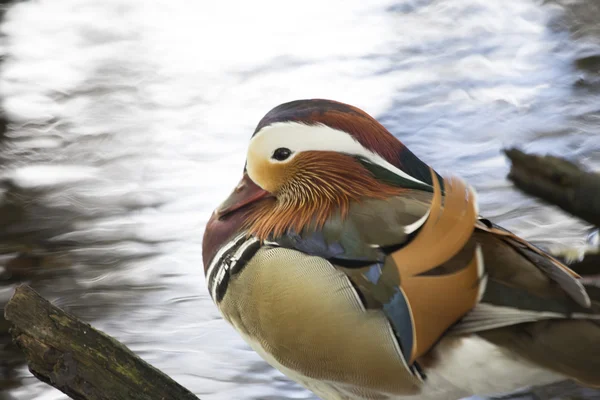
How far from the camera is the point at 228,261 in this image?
49.4 inches

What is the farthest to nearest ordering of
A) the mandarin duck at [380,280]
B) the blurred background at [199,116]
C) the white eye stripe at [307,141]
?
the blurred background at [199,116] → the white eye stripe at [307,141] → the mandarin duck at [380,280]

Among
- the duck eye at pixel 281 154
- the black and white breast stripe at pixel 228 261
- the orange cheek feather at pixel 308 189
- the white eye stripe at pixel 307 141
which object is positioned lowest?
the black and white breast stripe at pixel 228 261

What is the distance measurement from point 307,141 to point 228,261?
205 mm

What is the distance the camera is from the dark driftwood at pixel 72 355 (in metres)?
1.13

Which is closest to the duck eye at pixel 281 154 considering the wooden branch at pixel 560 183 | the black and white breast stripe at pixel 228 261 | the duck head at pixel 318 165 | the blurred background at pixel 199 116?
the duck head at pixel 318 165

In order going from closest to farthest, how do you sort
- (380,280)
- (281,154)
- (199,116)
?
(380,280), (281,154), (199,116)

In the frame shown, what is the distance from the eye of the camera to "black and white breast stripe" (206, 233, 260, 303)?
1.23 metres

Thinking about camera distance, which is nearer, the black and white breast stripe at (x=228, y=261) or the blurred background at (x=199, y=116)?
the black and white breast stripe at (x=228, y=261)

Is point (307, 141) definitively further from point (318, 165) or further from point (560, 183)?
point (560, 183)

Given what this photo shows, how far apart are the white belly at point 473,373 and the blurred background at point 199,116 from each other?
583mm

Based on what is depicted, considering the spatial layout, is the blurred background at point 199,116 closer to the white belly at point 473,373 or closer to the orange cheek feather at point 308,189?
the white belly at point 473,373

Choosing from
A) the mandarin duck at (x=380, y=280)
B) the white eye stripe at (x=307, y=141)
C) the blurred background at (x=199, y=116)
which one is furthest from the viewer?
the blurred background at (x=199, y=116)

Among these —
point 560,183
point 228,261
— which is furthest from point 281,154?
point 560,183

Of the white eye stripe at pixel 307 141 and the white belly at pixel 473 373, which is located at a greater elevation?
the white eye stripe at pixel 307 141
